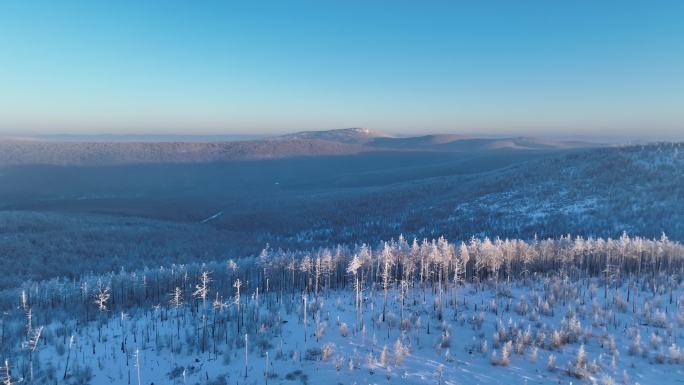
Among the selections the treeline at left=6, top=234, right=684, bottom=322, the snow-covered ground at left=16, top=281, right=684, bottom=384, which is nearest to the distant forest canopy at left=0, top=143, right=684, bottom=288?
the treeline at left=6, top=234, right=684, bottom=322

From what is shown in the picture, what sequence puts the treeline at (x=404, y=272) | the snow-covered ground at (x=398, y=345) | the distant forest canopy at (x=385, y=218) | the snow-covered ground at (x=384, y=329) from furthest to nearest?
the distant forest canopy at (x=385, y=218)
the treeline at (x=404, y=272)
the snow-covered ground at (x=384, y=329)
the snow-covered ground at (x=398, y=345)

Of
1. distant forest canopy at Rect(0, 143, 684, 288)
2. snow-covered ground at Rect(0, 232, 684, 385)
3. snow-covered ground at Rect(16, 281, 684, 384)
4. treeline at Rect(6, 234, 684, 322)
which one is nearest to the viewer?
snow-covered ground at Rect(16, 281, 684, 384)

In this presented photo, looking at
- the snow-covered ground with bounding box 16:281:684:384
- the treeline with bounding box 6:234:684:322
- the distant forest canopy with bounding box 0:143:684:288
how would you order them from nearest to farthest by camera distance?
the snow-covered ground with bounding box 16:281:684:384, the treeline with bounding box 6:234:684:322, the distant forest canopy with bounding box 0:143:684:288

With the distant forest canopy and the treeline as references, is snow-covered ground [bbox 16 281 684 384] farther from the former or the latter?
the distant forest canopy

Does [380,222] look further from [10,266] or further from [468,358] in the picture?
[468,358]

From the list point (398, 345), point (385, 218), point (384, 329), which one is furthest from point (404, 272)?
point (385, 218)

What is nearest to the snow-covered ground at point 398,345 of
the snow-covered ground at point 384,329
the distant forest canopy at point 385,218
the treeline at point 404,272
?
the snow-covered ground at point 384,329

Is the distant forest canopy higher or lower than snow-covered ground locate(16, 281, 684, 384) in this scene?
lower

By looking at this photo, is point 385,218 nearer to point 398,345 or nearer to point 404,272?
point 404,272

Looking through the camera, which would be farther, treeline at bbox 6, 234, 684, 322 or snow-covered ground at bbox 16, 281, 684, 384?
treeline at bbox 6, 234, 684, 322

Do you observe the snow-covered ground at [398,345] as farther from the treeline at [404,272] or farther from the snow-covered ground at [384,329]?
the treeline at [404,272]

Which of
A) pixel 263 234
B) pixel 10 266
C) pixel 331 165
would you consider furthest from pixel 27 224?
pixel 331 165

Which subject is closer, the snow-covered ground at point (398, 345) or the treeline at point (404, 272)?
the snow-covered ground at point (398, 345)
